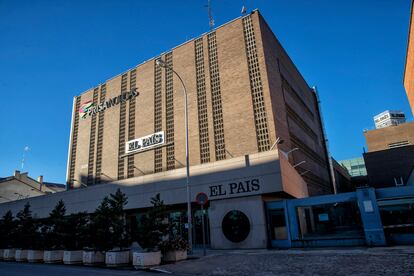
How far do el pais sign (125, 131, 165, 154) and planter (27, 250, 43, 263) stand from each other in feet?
54.9

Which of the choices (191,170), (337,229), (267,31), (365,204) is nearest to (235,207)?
(191,170)

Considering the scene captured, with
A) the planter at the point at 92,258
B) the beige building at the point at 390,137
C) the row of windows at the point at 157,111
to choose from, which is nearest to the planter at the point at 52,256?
the planter at the point at 92,258

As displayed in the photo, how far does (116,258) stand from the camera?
46.6 feet

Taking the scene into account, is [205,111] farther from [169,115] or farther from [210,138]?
[169,115]

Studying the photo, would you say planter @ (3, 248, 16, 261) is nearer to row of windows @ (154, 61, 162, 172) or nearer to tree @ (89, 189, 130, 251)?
tree @ (89, 189, 130, 251)

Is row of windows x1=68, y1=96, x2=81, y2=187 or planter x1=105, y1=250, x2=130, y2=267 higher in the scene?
row of windows x1=68, y1=96, x2=81, y2=187

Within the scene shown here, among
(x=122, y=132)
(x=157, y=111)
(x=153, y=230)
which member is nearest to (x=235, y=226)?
(x=153, y=230)

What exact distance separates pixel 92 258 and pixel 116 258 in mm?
2060

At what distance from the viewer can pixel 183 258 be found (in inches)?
591

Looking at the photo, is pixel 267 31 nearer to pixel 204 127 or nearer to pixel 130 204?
pixel 204 127

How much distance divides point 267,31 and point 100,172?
27615 mm

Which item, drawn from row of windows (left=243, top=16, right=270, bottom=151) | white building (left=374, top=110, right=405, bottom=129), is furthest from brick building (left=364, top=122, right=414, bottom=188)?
white building (left=374, top=110, right=405, bottom=129)

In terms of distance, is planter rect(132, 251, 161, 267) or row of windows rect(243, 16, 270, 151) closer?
planter rect(132, 251, 161, 267)

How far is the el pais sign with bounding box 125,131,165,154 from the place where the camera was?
3338 centimetres
